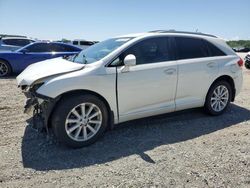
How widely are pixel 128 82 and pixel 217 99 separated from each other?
7.44ft

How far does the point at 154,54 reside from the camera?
187 inches

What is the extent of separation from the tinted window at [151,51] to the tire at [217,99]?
4.06 feet

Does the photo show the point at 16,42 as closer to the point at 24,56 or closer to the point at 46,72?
the point at 24,56

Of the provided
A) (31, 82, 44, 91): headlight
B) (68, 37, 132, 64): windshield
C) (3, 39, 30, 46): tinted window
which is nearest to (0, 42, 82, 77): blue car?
(68, 37, 132, 64): windshield

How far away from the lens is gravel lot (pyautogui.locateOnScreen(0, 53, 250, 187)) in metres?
3.27

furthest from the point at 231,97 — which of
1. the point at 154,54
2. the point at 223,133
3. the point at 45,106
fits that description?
the point at 45,106

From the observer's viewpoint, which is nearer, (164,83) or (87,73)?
(87,73)

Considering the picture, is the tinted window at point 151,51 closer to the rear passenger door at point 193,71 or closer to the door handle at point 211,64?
the rear passenger door at point 193,71

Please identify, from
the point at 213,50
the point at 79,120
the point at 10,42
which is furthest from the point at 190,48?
the point at 10,42

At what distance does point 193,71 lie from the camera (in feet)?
16.6

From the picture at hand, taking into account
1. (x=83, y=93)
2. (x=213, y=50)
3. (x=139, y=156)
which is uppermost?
(x=213, y=50)

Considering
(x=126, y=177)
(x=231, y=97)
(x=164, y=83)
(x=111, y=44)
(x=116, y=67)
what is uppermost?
(x=111, y=44)

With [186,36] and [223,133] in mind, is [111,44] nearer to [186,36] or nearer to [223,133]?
[186,36]

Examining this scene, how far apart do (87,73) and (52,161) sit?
133 cm
